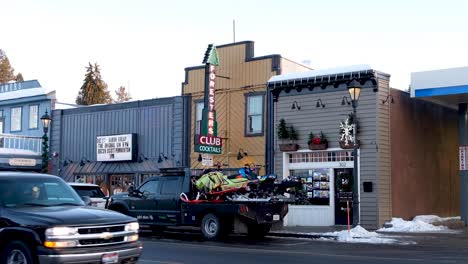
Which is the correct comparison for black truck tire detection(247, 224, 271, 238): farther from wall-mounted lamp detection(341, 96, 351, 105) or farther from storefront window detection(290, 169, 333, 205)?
wall-mounted lamp detection(341, 96, 351, 105)

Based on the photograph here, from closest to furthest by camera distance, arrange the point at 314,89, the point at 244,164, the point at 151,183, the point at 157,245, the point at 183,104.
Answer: the point at 157,245 < the point at 151,183 < the point at 314,89 < the point at 244,164 < the point at 183,104

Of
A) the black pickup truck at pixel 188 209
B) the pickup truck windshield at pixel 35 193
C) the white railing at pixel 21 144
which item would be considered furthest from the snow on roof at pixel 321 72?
the white railing at pixel 21 144

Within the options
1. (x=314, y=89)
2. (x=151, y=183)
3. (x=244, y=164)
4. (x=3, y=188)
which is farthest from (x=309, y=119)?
(x=3, y=188)

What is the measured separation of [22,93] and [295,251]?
24.6 m

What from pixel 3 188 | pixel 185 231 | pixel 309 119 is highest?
pixel 309 119

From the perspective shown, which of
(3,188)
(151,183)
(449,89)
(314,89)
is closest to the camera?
(3,188)

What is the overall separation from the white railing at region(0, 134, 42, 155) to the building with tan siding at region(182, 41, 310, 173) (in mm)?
11263

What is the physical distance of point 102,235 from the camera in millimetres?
9164

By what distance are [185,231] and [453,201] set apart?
12.0m

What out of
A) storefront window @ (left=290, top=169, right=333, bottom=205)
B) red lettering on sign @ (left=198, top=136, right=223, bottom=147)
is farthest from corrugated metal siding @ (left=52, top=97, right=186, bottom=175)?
storefront window @ (left=290, top=169, right=333, bottom=205)

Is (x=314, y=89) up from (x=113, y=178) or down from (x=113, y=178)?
up

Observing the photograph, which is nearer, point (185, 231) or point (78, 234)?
point (78, 234)

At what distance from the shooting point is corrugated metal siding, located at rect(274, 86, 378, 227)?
2259 centimetres

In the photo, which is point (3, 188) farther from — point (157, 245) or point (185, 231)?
point (185, 231)
